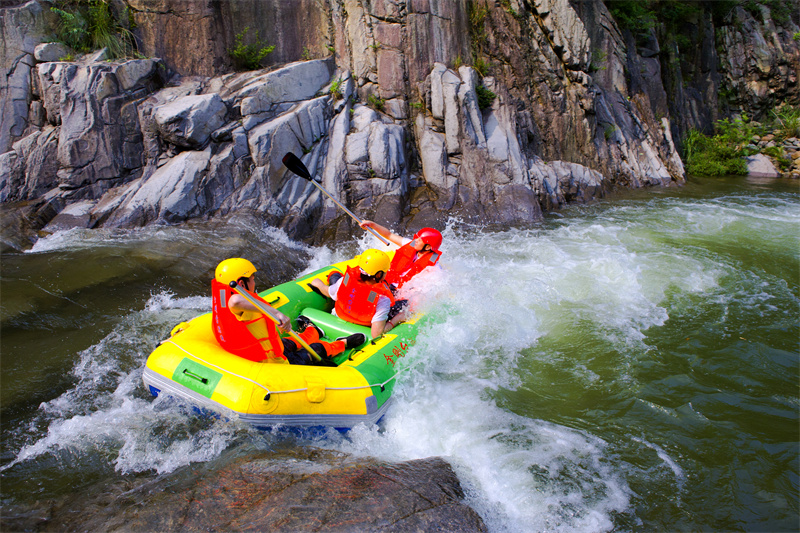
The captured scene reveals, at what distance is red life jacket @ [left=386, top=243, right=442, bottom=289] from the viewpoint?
543 cm

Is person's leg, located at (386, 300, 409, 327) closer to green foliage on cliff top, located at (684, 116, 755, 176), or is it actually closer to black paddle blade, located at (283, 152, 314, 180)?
black paddle blade, located at (283, 152, 314, 180)

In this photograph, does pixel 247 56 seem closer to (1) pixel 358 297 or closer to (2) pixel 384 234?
(2) pixel 384 234

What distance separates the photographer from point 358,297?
4492 millimetres

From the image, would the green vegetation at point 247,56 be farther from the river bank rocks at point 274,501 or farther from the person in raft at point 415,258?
the river bank rocks at point 274,501

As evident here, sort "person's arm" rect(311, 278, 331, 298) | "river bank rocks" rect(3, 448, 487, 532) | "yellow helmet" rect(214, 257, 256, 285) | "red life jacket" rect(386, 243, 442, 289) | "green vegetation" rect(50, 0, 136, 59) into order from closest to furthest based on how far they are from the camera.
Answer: "river bank rocks" rect(3, 448, 487, 532)
"yellow helmet" rect(214, 257, 256, 285)
"person's arm" rect(311, 278, 331, 298)
"red life jacket" rect(386, 243, 442, 289)
"green vegetation" rect(50, 0, 136, 59)

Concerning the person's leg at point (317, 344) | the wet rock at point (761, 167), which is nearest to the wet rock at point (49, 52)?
the person's leg at point (317, 344)

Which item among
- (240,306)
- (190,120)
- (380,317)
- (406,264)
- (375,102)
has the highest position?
(375,102)

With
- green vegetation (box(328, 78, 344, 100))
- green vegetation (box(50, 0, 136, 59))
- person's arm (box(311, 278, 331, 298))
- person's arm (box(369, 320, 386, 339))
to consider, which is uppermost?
green vegetation (box(50, 0, 136, 59))

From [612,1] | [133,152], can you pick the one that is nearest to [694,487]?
[133,152]

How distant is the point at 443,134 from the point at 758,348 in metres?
6.69

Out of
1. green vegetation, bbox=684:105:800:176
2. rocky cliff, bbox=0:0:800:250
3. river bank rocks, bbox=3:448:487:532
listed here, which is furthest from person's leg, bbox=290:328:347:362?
green vegetation, bbox=684:105:800:176

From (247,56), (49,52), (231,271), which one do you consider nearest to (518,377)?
(231,271)

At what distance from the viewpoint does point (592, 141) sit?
11.1 metres

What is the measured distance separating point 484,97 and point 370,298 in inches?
277
